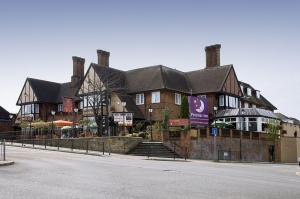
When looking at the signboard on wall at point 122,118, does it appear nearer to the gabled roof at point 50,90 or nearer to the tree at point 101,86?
the tree at point 101,86

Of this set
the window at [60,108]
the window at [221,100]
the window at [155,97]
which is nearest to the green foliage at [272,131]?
the window at [221,100]

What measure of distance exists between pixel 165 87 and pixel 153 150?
16438mm

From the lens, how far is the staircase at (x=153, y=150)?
39906 mm

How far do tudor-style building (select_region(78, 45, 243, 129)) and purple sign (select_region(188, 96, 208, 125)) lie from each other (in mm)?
12495

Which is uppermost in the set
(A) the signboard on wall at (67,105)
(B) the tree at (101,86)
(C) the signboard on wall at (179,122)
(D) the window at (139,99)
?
(B) the tree at (101,86)

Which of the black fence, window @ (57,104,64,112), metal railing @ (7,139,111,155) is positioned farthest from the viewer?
window @ (57,104,64,112)

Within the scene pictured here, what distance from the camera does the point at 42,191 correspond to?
12.6 meters

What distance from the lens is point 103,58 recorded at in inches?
2586

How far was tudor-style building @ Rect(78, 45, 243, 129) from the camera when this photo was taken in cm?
5691

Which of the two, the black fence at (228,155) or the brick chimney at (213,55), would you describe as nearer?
the black fence at (228,155)

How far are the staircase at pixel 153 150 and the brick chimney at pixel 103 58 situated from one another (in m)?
26.4

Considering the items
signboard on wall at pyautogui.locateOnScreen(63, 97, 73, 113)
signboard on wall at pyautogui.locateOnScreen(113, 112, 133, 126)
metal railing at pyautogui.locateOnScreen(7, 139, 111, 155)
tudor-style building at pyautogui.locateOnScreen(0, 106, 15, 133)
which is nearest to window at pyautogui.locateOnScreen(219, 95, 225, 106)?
signboard on wall at pyautogui.locateOnScreen(113, 112, 133, 126)

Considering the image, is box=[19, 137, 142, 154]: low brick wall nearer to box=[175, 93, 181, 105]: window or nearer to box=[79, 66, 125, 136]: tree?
box=[79, 66, 125, 136]: tree

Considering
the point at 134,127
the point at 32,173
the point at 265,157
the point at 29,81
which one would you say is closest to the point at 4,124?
the point at 29,81
